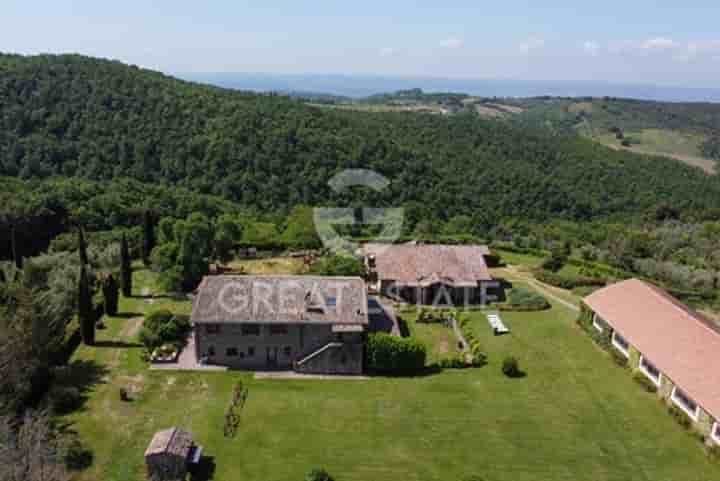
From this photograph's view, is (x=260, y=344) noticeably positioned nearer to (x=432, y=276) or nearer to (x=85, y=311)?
(x=85, y=311)

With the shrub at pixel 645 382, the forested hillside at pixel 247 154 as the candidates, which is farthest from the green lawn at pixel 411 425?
the forested hillside at pixel 247 154

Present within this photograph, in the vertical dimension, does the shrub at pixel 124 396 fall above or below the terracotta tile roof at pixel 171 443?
below

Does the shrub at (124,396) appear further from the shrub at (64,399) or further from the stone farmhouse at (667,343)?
the stone farmhouse at (667,343)

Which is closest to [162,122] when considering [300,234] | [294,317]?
[300,234]

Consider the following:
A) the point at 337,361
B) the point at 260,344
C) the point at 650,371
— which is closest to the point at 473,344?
the point at 337,361

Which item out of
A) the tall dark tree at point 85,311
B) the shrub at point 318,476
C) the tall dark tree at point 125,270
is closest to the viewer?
the shrub at point 318,476

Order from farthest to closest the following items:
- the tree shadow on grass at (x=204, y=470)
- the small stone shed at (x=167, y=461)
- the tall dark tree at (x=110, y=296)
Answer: the tall dark tree at (x=110, y=296), the tree shadow on grass at (x=204, y=470), the small stone shed at (x=167, y=461)

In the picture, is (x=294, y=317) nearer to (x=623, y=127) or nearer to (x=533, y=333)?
(x=533, y=333)
